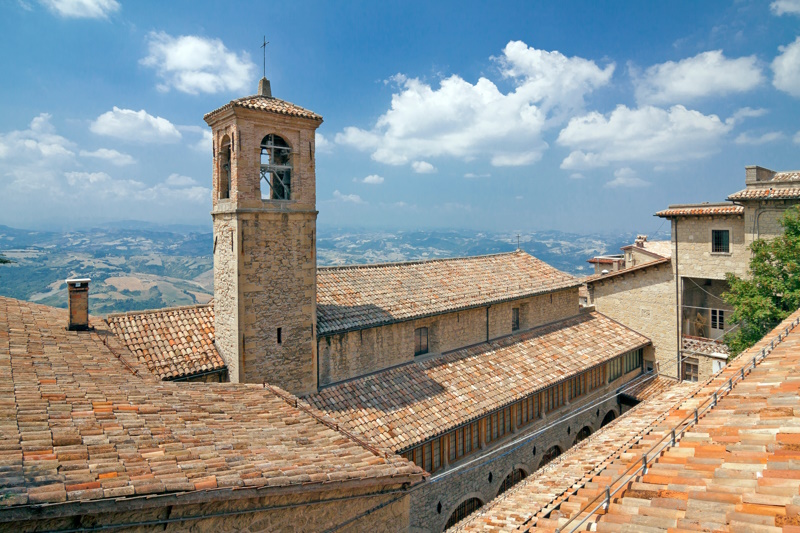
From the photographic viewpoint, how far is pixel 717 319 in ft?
91.4

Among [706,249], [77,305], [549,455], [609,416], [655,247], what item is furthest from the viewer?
[655,247]

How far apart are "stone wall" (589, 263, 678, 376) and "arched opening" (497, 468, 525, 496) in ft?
45.1

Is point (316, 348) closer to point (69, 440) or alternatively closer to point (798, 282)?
point (69, 440)

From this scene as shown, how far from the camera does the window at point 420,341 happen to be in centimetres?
1953

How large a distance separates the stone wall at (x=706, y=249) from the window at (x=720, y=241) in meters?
0.15

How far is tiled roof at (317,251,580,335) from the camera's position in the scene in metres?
17.7

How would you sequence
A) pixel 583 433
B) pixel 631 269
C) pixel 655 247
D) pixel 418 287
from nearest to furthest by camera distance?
pixel 418 287 → pixel 583 433 → pixel 631 269 → pixel 655 247

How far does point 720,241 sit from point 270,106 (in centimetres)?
2468

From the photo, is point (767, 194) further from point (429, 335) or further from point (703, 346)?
point (429, 335)

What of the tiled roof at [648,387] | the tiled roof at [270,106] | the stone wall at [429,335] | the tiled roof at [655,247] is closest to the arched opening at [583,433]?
the tiled roof at [648,387]

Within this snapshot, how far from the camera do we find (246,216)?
591 inches

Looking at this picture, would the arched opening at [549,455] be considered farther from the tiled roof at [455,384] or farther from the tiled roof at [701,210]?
the tiled roof at [701,210]

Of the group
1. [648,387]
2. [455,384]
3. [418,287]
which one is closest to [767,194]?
[648,387]

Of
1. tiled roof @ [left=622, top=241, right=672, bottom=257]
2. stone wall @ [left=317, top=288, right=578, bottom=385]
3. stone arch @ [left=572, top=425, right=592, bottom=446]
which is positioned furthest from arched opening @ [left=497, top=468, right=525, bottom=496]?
tiled roof @ [left=622, top=241, right=672, bottom=257]
